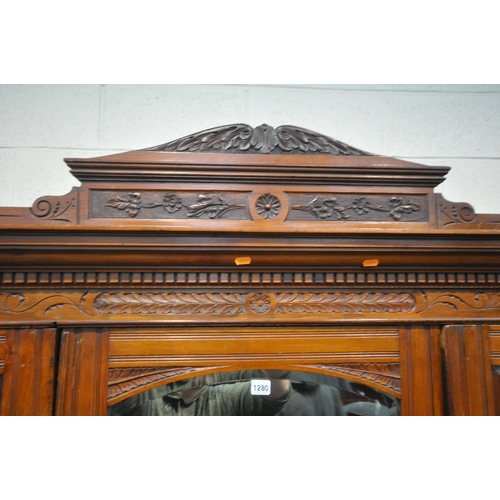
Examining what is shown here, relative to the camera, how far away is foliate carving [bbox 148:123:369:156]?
0.78 metres

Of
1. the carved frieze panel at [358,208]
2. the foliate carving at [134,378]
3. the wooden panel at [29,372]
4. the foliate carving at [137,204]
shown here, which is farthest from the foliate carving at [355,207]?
the wooden panel at [29,372]

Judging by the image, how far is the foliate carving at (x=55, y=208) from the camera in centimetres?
72

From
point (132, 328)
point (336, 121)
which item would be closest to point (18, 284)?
point (132, 328)

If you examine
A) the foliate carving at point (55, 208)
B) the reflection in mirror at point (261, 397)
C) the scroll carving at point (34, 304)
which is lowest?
the reflection in mirror at point (261, 397)

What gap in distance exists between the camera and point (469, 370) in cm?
75

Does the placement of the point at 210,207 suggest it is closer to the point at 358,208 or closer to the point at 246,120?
the point at 358,208

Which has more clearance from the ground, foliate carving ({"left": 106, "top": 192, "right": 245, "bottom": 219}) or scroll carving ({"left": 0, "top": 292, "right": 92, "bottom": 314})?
foliate carving ({"left": 106, "top": 192, "right": 245, "bottom": 219})

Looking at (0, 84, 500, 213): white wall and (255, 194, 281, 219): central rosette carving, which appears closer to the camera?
(255, 194, 281, 219): central rosette carving

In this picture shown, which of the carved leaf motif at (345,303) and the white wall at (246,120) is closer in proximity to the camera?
the carved leaf motif at (345,303)

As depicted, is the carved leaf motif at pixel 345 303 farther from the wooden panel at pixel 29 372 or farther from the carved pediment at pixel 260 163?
the wooden panel at pixel 29 372

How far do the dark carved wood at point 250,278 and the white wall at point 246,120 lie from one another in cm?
52

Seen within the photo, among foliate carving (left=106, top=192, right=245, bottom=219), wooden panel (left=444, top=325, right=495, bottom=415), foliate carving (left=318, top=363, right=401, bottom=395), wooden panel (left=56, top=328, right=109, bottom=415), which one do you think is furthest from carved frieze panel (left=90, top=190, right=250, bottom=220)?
wooden panel (left=444, top=325, right=495, bottom=415)

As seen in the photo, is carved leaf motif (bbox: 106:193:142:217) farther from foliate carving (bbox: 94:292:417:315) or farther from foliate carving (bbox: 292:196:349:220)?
foliate carving (bbox: 292:196:349:220)

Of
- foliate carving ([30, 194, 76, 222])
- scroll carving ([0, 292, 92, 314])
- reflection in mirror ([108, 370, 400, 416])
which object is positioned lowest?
reflection in mirror ([108, 370, 400, 416])
